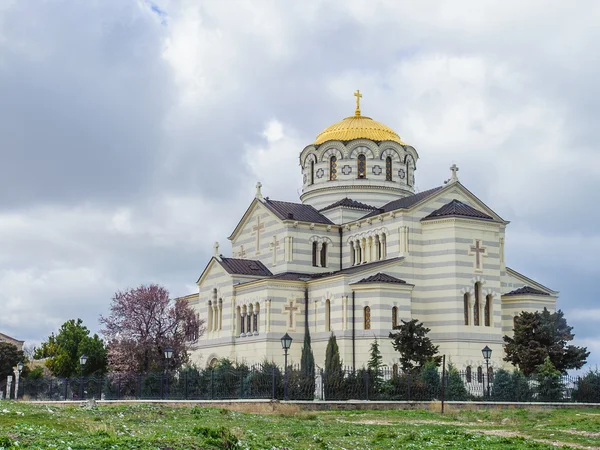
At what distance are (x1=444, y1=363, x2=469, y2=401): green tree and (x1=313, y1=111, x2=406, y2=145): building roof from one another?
2252 centimetres

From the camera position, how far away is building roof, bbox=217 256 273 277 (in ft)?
181

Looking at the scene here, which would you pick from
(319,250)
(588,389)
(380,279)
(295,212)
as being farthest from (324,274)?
(588,389)

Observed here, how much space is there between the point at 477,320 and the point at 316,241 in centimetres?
1226

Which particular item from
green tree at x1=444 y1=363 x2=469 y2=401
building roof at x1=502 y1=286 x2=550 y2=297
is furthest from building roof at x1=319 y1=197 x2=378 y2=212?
green tree at x1=444 y1=363 x2=469 y2=401

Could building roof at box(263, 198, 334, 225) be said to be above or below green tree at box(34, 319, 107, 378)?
above

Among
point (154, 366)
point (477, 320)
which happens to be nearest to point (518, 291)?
point (477, 320)

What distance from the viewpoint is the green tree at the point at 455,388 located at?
131 ft

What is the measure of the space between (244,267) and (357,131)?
41.3 feet

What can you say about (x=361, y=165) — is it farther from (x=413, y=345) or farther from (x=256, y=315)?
(x=413, y=345)

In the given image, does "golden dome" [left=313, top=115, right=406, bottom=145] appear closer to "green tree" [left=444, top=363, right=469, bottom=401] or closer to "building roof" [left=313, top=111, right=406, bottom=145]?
"building roof" [left=313, top=111, right=406, bottom=145]

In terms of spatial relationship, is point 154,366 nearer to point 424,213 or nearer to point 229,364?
point 229,364

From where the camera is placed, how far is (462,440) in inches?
819

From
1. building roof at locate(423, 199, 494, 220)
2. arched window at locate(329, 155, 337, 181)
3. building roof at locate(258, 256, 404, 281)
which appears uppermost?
arched window at locate(329, 155, 337, 181)

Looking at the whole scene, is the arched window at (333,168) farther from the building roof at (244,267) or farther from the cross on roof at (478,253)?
the cross on roof at (478,253)
